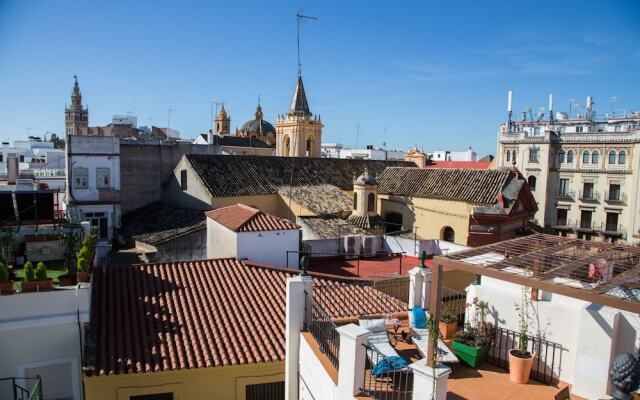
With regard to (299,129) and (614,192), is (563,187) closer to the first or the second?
(614,192)

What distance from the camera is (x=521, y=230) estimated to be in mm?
23047

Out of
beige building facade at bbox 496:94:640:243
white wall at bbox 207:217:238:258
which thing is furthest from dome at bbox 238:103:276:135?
white wall at bbox 207:217:238:258

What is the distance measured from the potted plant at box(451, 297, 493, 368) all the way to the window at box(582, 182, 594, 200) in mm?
40734

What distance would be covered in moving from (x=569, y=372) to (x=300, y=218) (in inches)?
705

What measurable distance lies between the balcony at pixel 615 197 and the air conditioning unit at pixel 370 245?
99.9 feet

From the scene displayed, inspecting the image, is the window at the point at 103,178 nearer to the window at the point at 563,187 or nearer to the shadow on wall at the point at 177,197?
the shadow on wall at the point at 177,197

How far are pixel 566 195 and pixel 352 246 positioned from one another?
106 feet

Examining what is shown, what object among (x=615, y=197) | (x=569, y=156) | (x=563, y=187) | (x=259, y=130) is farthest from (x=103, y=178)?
(x=259, y=130)

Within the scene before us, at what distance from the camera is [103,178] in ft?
82.5

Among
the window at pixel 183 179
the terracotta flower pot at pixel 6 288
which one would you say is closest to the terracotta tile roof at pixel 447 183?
the window at pixel 183 179

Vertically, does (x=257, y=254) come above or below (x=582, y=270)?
below

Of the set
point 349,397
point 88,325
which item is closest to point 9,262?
point 88,325

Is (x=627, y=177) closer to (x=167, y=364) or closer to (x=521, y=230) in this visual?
(x=521, y=230)

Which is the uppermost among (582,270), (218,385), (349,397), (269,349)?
(582,270)
